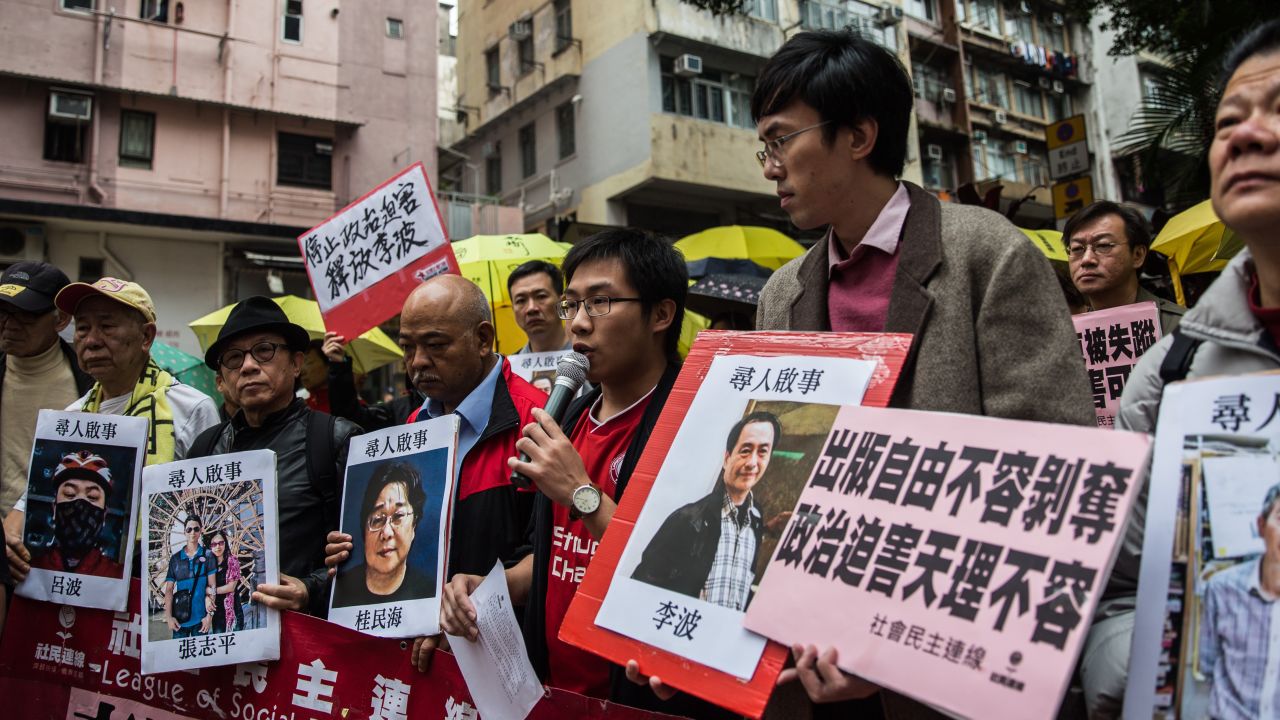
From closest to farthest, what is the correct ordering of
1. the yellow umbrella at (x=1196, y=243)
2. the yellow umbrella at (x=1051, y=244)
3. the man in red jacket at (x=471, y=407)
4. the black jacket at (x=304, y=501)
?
1. the man in red jacket at (x=471, y=407)
2. the black jacket at (x=304, y=501)
3. the yellow umbrella at (x=1196, y=243)
4. the yellow umbrella at (x=1051, y=244)

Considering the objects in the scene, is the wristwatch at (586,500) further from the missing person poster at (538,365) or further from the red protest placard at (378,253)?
the missing person poster at (538,365)

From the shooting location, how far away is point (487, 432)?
2.69 metres

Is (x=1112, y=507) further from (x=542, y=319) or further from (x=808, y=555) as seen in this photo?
(x=542, y=319)

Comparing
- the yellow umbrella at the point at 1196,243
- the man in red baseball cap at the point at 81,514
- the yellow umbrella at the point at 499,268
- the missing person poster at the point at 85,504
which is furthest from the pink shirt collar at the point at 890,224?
the yellow umbrella at the point at 499,268

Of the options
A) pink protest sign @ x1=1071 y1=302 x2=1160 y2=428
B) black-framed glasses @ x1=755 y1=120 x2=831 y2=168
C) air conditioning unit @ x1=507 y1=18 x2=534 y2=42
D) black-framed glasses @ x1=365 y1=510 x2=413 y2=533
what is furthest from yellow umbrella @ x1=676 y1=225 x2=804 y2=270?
air conditioning unit @ x1=507 y1=18 x2=534 y2=42

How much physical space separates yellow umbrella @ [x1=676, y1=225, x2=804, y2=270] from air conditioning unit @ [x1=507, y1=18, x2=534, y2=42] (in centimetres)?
1242

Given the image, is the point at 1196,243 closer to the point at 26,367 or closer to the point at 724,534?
the point at 724,534

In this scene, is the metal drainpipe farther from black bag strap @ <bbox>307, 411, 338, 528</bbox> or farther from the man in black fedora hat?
black bag strap @ <bbox>307, 411, 338, 528</bbox>

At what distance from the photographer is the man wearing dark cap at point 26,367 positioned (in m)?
3.74

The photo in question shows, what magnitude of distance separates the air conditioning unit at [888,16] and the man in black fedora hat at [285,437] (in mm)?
→ 21667

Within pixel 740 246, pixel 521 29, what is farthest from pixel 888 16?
pixel 740 246

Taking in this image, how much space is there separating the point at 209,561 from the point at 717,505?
1903 mm

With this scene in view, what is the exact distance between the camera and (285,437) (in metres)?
3.04

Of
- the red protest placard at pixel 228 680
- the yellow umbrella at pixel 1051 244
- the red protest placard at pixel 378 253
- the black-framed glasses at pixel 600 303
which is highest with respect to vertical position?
the yellow umbrella at pixel 1051 244
